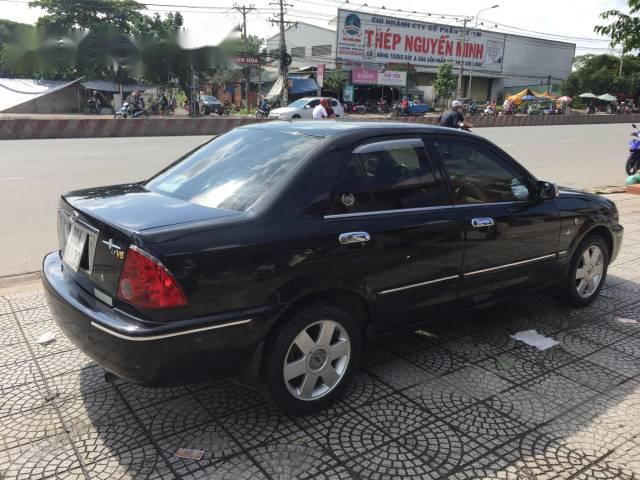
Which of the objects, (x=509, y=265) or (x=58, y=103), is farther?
(x=58, y=103)

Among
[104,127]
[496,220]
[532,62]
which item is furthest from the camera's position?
[532,62]

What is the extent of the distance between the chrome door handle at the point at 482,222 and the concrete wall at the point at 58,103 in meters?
42.7

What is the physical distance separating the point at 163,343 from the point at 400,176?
1.75 meters

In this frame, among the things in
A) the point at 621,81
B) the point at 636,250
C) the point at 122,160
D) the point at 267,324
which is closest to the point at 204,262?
the point at 267,324

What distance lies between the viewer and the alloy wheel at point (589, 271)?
4.74 m

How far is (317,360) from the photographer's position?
120 inches

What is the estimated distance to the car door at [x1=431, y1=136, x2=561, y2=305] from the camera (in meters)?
3.72

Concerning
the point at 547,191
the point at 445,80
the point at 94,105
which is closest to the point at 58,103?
the point at 94,105

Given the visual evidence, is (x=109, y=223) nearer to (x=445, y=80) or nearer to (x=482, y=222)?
(x=482, y=222)

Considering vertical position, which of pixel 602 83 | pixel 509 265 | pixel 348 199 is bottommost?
pixel 509 265

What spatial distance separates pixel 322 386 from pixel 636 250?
17.6 feet

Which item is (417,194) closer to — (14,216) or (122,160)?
(14,216)

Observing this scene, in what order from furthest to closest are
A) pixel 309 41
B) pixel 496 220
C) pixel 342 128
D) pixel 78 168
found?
pixel 309 41
pixel 78 168
pixel 496 220
pixel 342 128

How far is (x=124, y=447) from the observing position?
275cm
